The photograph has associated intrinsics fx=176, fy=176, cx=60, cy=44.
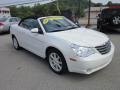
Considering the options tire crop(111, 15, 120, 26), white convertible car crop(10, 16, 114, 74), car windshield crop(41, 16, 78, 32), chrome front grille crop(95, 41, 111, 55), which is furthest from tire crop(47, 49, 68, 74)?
tire crop(111, 15, 120, 26)

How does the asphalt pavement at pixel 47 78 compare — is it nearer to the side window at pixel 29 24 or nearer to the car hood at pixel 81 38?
the car hood at pixel 81 38

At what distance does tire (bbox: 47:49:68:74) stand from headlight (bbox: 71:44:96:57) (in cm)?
45

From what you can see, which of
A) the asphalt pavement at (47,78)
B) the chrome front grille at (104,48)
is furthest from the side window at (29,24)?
the chrome front grille at (104,48)

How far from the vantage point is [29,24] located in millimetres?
6133

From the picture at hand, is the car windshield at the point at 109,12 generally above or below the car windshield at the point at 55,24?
below

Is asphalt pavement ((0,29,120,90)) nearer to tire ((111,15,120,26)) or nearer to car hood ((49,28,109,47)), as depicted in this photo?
car hood ((49,28,109,47))

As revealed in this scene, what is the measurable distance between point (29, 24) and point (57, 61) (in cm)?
220

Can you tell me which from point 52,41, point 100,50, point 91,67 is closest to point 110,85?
point 91,67

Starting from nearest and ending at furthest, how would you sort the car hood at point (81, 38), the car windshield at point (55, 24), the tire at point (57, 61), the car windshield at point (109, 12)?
the car hood at point (81, 38) < the tire at point (57, 61) < the car windshield at point (55, 24) < the car windshield at point (109, 12)

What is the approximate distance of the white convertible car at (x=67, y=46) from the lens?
395 centimetres

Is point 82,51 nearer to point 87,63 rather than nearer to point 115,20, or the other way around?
point 87,63

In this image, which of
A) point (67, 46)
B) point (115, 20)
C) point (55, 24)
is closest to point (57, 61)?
point (67, 46)

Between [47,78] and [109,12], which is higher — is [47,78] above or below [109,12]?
below

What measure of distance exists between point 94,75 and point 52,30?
172 cm
